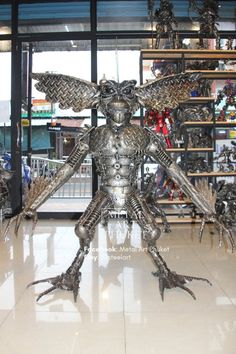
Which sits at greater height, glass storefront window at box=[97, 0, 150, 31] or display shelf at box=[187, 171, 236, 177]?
glass storefront window at box=[97, 0, 150, 31]

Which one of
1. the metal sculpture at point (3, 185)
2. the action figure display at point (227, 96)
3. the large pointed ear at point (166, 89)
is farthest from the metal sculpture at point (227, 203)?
the metal sculpture at point (3, 185)

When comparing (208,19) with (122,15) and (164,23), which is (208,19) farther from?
(122,15)

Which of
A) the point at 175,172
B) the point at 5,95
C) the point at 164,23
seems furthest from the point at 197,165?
the point at 5,95

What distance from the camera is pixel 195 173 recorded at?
4.60m

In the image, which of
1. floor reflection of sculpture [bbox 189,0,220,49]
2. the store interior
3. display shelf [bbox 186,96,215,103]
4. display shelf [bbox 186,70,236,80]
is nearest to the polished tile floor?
the store interior

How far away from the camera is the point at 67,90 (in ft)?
7.82

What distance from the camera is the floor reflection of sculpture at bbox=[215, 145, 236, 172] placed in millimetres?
4788

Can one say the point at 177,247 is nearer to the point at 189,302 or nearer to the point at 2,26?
the point at 189,302

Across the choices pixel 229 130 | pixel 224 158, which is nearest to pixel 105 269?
pixel 224 158

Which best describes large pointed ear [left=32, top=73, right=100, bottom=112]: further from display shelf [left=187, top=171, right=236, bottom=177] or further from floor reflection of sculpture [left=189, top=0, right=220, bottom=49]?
floor reflection of sculpture [left=189, top=0, right=220, bottom=49]

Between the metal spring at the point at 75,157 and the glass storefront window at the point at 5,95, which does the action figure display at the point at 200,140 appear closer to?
the metal spring at the point at 75,157

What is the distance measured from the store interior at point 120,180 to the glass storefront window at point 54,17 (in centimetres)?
2

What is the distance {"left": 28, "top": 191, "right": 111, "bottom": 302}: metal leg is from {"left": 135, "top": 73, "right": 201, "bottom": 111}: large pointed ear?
0.71m

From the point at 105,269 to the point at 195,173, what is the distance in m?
2.17
